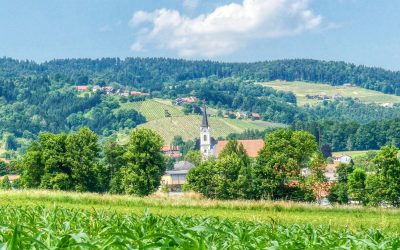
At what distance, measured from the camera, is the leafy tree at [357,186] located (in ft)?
278

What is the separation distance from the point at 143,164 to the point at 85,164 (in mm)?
6313

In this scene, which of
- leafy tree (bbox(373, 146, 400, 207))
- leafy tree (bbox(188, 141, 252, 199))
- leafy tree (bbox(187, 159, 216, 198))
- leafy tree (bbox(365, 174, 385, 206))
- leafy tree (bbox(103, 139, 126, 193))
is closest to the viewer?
leafy tree (bbox(373, 146, 400, 207))

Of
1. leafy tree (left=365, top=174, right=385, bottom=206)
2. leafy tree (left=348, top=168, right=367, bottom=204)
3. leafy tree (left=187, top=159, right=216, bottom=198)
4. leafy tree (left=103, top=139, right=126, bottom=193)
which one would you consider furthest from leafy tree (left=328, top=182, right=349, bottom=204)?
leafy tree (left=103, top=139, right=126, bottom=193)

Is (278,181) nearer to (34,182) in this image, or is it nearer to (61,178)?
(61,178)

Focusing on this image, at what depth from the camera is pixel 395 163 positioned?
7538 centimetres

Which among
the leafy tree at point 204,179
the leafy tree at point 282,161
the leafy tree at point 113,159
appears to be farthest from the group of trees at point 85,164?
the leafy tree at point 204,179

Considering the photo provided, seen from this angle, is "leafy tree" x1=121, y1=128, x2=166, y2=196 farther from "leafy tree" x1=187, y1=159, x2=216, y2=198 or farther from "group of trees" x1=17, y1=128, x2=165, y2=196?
"leafy tree" x1=187, y1=159, x2=216, y2=198

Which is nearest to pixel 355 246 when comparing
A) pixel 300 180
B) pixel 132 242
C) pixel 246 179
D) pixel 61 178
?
pixel 132 242

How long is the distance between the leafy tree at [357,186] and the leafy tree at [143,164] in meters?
26.7

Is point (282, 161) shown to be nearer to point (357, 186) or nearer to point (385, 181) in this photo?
point (385, 181)

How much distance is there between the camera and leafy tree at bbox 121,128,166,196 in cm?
7138

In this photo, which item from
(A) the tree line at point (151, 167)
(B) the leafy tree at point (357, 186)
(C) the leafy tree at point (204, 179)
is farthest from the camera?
(C) the leafy tree at point (204, 179)

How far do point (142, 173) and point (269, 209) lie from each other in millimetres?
44321

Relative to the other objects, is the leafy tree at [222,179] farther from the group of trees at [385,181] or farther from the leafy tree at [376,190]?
the group of trees at [385,181]
